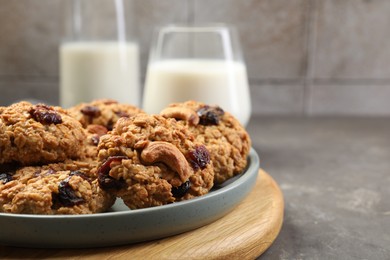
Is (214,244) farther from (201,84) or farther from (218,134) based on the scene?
(201,84)

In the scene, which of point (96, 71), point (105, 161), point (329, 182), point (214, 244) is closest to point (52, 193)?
point (105, 161)

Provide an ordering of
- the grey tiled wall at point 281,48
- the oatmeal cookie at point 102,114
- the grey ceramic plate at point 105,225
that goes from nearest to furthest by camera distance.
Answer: the grey ceramic plate at point 105,225 < the oatmeal cookie at point 102,114 < the grey tiled wall at point 281,48

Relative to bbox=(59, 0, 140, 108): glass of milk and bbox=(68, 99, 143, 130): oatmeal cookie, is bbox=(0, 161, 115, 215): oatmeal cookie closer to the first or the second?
bbox=(68, 99, 143, 130): oatmeal cookie

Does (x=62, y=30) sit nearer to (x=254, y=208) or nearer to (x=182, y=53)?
(x=182, y=53)

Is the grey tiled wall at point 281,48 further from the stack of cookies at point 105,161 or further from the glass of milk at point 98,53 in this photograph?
the stack of cookies at point 105,161

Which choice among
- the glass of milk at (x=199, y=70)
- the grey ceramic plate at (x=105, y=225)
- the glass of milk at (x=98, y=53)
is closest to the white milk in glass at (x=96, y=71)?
the glass of milk at (x=98, y=53)

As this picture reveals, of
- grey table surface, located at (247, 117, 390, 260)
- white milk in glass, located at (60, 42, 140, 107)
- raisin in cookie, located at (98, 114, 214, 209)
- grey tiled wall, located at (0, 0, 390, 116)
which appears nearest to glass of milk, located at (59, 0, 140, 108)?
white milk in glass, located at (60, 42, 140, 107)
